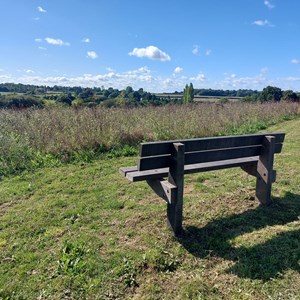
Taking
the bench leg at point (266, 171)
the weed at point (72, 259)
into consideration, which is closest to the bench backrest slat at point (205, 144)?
the bench leg at point (266, 171)

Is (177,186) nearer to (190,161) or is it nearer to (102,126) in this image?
(190,161)

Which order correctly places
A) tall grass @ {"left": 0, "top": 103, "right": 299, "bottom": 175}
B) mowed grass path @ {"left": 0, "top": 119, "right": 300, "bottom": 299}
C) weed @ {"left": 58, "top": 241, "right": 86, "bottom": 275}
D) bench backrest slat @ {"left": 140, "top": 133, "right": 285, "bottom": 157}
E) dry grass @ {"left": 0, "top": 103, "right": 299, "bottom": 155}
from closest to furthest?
mowed grass path @ {"left": 0, "top": 119, "right": 300, "bottom": 299} < weed @ {"left": 58, "top": 241, "right": 86, "bottom": 275} < bench backrest slat @ {"left": 140, "top": 133, "right": 285, "bottom": 157} < tall grass @ {"left": 0, "top": 103, "right": 299, "bottom": 175} < dry grass @ {"left": 0, "top": 103, "right": 299, "bottom": 155}

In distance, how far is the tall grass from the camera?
735cm

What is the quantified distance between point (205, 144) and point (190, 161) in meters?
0.30

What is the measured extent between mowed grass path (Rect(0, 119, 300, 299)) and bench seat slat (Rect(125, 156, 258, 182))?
25.3 inches

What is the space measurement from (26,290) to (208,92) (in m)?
53.3

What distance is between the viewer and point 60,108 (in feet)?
32.3

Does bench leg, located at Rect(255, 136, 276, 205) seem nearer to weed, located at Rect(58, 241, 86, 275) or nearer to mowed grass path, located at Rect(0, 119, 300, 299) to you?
mowed grass path, located at Rect(0, 119, 300, 299)

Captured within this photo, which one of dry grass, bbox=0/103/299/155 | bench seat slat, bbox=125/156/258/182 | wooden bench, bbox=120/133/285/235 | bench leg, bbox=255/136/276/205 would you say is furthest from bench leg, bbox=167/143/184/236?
dry grass, bbox=0/103/299/155

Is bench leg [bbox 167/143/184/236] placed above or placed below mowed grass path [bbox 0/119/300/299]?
above

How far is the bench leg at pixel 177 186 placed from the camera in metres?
3.47

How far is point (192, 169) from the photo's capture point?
3945 millimetres

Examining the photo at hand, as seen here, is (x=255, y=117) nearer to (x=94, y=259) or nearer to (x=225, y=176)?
(x=225, y=176)

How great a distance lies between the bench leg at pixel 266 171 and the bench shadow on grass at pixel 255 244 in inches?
7.3
